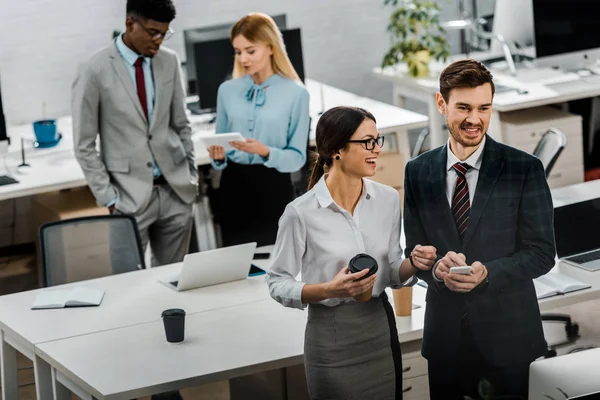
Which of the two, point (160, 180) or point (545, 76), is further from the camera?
point (545, 76)

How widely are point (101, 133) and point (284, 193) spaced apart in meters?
0.84

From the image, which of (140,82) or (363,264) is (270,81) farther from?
(363,264)

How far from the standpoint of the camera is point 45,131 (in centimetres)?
609

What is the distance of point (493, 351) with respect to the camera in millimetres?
3004

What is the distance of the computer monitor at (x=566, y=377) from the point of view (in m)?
2.29

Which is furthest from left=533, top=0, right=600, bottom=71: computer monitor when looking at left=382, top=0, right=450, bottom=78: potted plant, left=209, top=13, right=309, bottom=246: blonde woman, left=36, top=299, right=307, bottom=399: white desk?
left=36, top=299, right=307, bottom=399: white desk

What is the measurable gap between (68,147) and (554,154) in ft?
8.85

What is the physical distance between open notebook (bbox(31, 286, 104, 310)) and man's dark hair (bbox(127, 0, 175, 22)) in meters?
1.19

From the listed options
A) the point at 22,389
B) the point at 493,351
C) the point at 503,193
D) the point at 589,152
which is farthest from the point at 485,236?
the point at 589,152

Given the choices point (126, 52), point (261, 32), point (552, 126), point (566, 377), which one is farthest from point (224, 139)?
point (552, 126)

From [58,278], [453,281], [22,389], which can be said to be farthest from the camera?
[22,389]

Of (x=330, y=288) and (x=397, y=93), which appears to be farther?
(x=397, y=93)

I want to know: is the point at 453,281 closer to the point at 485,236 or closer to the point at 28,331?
the point at 485,236

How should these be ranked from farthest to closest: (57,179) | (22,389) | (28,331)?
(57,179) < (22,389) < (28,331)
